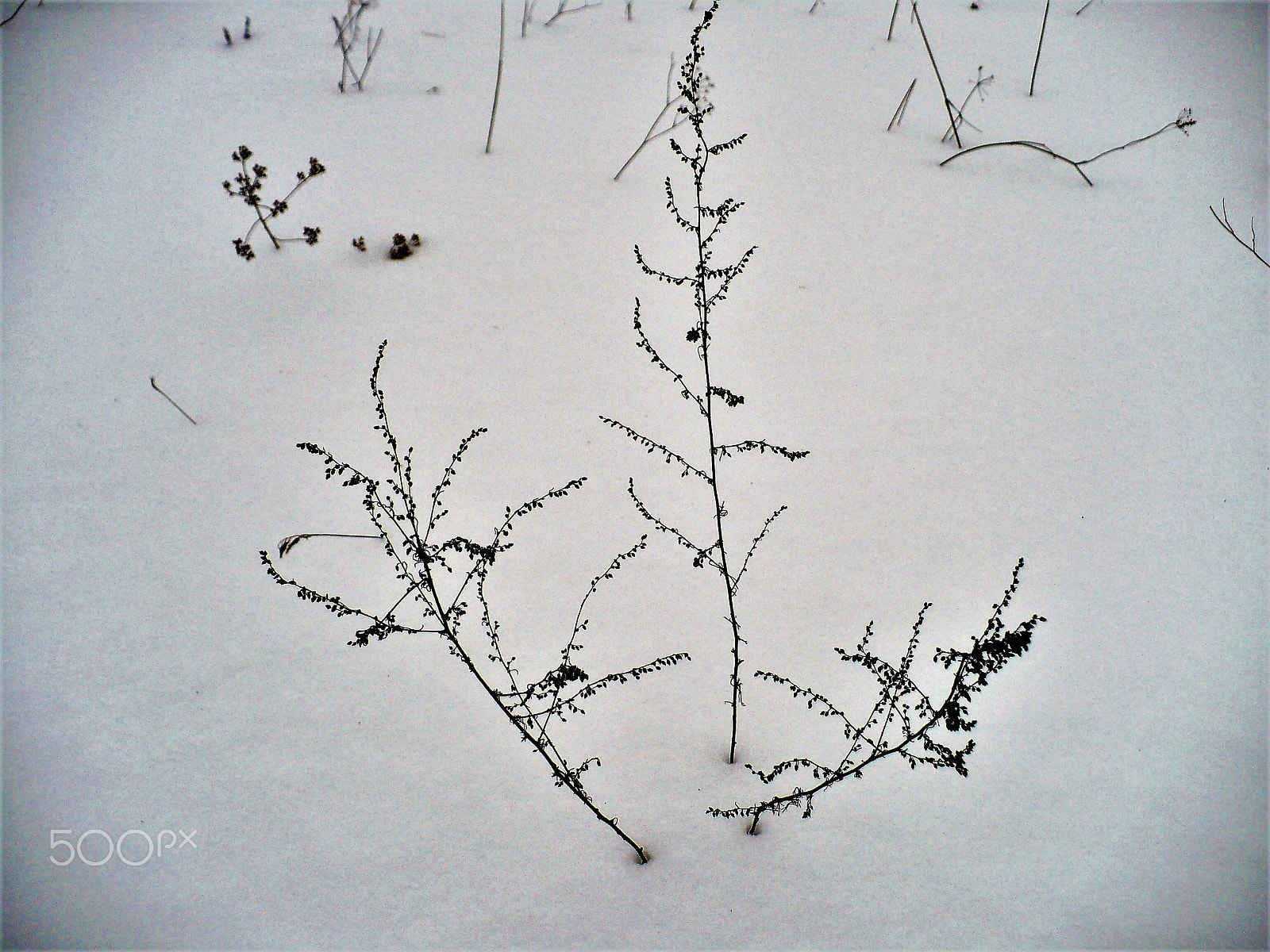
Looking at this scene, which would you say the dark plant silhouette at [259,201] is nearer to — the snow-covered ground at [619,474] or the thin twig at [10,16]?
the snow-covered ground at [619,474]

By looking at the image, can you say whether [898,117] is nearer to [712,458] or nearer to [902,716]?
[712,458]

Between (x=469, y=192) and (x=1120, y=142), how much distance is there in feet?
6.66

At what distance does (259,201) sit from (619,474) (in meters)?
1.33

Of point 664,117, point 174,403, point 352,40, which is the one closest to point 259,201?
point 174,403

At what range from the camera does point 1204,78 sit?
103 inches

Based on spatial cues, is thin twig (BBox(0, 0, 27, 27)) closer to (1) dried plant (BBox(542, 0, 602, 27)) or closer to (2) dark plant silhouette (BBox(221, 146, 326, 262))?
(2) dark plant silhouette (BBox(221, 146, 326, 262))

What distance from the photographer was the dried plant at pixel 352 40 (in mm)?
2438

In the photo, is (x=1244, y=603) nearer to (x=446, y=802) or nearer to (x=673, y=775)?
(x=673, y=775)

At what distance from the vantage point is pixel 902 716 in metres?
1.01

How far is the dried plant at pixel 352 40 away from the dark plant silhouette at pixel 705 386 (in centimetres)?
106

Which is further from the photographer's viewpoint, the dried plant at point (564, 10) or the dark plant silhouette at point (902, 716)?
the dried plant at point (564, 10)

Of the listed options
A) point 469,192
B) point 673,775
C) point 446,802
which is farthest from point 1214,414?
point 469,192

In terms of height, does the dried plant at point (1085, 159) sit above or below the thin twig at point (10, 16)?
below

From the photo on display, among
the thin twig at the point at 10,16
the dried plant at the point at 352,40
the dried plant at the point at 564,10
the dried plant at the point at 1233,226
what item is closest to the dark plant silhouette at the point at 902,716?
the dried plant at the point at 1233,226
